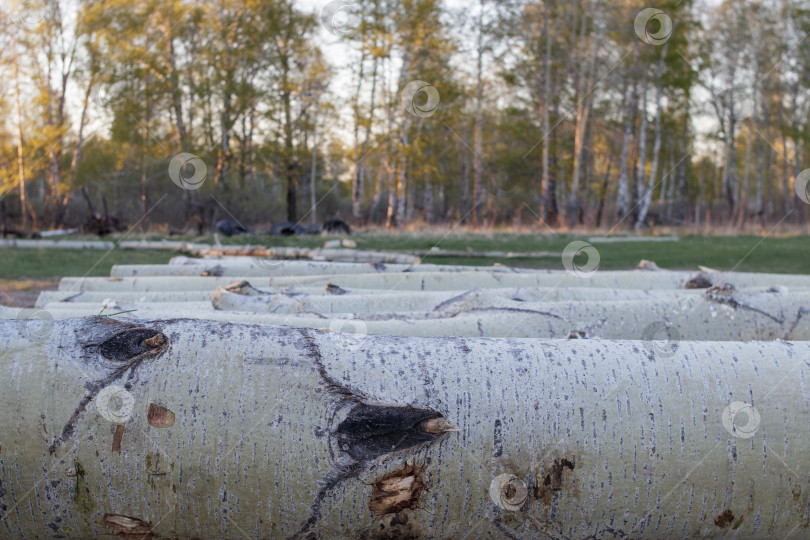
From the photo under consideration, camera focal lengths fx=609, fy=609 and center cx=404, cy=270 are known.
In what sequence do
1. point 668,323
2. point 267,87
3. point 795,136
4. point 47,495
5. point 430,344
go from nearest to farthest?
1. point 47,495
2. point 430,344
3. point 668,323
4. point 267,87
5. point 795,136

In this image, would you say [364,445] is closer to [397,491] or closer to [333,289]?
[397,491]

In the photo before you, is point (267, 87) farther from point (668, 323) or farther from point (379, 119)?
point (668, 323)

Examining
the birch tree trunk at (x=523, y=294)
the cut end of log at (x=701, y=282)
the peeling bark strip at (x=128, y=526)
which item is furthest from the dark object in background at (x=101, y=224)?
the peeling bark strip at (x=128, y=526)

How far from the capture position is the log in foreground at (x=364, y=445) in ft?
4.28

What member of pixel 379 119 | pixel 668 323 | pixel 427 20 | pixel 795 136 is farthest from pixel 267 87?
pixel 795 136

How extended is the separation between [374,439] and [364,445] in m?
0.03

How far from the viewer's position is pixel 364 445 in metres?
1.33

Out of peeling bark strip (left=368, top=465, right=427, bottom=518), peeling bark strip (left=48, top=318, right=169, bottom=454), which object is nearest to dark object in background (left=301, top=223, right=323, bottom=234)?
peeling bark strip (left=48, top=318, right=169, bottom=454)

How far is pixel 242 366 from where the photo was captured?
1.37 m

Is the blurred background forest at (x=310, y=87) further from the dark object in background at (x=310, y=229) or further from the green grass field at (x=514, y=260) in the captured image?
the green grass field at (x=514, y=260)

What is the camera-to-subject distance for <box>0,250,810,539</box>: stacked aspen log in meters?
1.30

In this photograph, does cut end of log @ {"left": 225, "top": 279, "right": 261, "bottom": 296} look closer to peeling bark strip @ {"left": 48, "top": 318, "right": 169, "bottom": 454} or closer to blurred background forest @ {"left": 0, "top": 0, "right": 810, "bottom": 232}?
peeling bark strip @ {"left": 48, "top": 318, "right": 169, "bottom": 454}

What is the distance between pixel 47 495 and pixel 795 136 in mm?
34675

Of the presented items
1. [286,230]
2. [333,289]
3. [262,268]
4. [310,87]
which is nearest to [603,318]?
[333,289]
